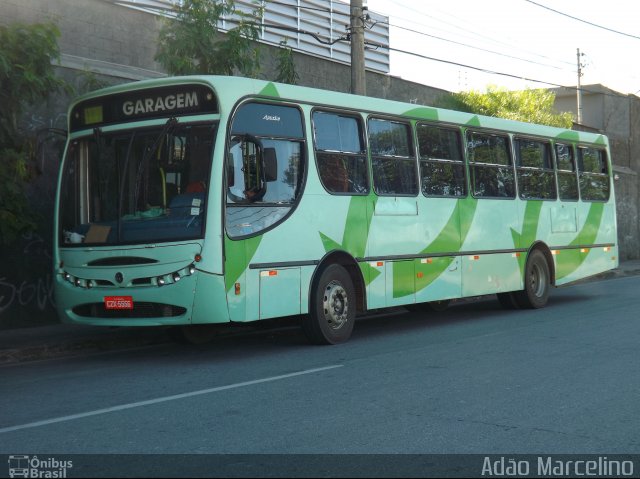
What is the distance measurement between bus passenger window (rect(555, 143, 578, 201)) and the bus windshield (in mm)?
8629

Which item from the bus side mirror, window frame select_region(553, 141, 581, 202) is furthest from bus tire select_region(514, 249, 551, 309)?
the bus side mirror

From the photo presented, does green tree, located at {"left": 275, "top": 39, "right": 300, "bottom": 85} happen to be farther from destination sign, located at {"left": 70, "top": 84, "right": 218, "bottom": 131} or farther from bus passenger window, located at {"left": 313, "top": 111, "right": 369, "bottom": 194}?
destination sign, located at {"left": 70, "top": 84, "right": 218, "bottom": 131}

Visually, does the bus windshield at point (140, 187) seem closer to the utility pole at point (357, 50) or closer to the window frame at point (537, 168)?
the utility pole at point (357, 50)

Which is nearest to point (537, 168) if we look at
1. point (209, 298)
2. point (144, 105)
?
point (144, 105)

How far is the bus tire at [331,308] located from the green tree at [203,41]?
4348 mm

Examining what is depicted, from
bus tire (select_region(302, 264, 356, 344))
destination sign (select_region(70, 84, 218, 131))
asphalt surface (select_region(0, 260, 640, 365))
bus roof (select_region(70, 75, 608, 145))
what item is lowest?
asphalt surface (select_region(0, 260, 640, 365))

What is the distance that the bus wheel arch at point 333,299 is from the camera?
10453mm

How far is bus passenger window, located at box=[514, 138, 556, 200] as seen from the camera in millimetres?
14898

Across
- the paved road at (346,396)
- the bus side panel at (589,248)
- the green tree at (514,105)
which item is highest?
the green tree at (514,105)

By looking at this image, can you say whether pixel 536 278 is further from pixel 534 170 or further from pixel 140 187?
pixel 140 187

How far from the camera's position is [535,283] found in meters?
15.2

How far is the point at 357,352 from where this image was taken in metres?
10.1

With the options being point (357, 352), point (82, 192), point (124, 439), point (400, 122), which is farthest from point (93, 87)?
A: point (124, 439)

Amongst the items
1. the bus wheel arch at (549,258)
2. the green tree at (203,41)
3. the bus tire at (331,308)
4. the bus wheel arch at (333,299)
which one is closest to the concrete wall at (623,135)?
the bus wheel arch at (549,258)
